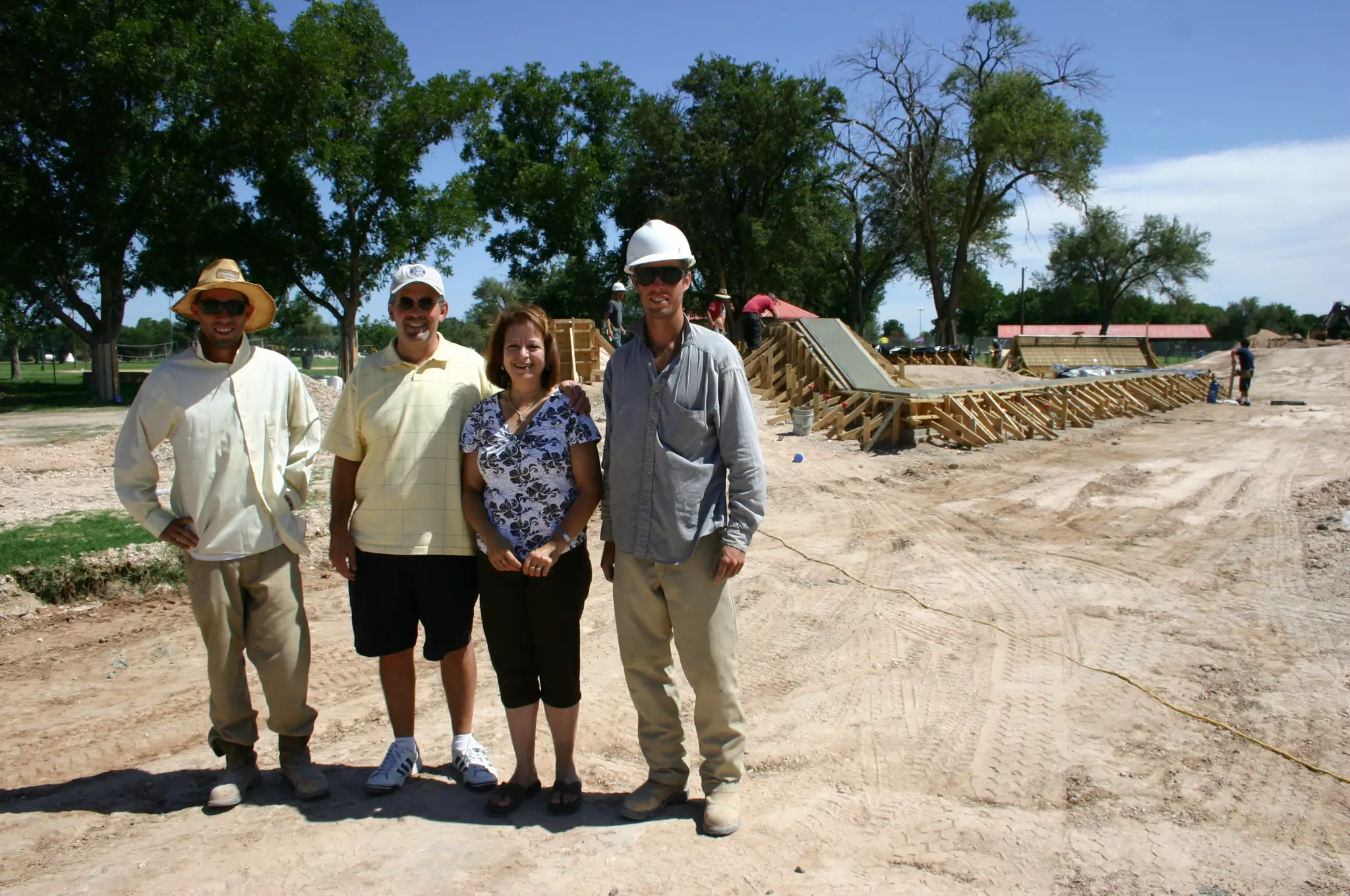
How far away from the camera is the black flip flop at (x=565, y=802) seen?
10.6ft

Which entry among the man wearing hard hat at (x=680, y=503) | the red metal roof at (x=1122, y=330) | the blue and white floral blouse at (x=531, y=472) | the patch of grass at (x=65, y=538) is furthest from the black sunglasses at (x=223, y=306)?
the red metal roof at (x=1122, y=330)

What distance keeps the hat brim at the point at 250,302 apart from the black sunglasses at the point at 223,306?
0.03 metres

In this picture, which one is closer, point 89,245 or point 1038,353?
point 89,245

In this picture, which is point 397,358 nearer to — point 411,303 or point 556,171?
point 411,303

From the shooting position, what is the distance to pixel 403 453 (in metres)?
3.22

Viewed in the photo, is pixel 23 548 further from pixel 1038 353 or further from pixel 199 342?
pixel 1038 353

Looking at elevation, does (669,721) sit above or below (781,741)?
above

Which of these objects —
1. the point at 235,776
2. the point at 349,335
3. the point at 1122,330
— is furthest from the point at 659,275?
the point at 1122,330

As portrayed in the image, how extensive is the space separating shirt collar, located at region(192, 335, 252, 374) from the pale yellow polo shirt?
1.46 ft

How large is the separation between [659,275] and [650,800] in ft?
6.25

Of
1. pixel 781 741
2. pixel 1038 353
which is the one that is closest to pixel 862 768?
pixel 781 741

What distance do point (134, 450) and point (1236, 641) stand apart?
606 cm

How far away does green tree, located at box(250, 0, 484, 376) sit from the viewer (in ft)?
76.2

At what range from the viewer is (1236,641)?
5434mm
